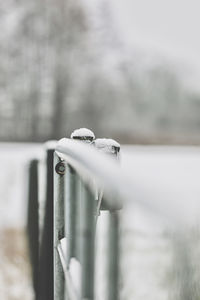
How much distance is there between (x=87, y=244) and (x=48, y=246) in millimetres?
1425

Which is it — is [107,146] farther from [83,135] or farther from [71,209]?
[71,209]

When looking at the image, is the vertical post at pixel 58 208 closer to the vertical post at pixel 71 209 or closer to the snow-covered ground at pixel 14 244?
the vertical post at pixel 71 209

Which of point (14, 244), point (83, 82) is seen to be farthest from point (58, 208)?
point (83, 82)

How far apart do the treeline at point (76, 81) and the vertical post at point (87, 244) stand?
3067 cm

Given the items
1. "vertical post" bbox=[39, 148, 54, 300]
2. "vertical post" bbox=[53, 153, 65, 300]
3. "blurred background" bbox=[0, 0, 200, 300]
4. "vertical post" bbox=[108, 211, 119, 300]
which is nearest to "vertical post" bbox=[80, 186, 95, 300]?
"vertical post" bbox=[108, 211, 119, 300]

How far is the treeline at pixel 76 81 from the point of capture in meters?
33.0

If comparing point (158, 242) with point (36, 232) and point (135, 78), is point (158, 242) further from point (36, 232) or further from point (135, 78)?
point (135, 78)

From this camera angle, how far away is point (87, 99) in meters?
33.8

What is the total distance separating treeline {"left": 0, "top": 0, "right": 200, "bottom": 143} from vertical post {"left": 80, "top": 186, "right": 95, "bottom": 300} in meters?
30.7

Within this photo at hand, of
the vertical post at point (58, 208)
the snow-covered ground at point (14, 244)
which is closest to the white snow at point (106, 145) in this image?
the vertical post at point (58, 208)

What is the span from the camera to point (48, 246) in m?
3.23

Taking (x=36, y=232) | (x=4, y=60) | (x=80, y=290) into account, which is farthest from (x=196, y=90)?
(x=80, y=290)

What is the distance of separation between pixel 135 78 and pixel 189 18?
6.08m

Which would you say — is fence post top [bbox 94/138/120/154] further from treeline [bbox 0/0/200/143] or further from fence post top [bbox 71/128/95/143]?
treeline [bbox 0/0/200/143]
